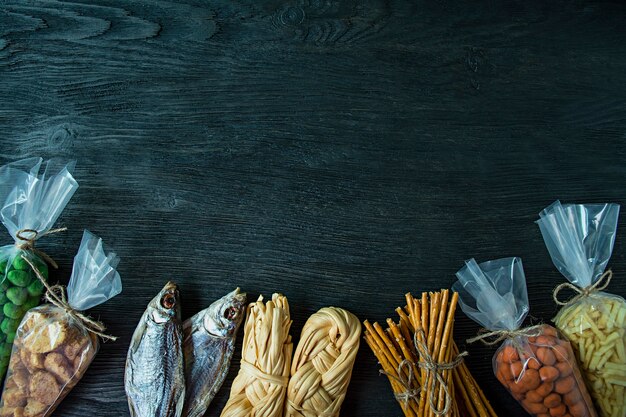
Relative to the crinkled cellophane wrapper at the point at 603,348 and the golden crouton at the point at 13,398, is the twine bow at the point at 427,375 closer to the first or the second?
the crinkled cellophane wrapper at the point at 603,348

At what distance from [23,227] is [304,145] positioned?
30.6 inches

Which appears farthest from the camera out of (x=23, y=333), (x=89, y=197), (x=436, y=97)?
(x=436, y=97)

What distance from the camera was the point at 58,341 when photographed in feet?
4.62

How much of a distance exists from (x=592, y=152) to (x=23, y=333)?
165cm

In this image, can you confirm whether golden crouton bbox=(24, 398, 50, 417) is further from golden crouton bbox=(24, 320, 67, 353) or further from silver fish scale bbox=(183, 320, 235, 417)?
silver fish scale bbox=(183, 320, 235, 417)

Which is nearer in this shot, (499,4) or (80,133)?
(80,133)

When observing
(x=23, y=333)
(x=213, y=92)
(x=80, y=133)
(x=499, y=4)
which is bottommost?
(x=23, y=333)

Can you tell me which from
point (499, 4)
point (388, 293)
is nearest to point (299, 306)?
point (388, 293)

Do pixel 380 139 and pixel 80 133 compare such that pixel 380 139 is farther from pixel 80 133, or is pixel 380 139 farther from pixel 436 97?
pixel 80 133

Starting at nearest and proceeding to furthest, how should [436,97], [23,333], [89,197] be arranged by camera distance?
[23,333] → [89,197] → [436,97]

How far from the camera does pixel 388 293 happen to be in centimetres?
161

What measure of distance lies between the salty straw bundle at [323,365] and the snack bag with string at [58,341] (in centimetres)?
49

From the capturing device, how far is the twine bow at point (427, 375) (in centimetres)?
141

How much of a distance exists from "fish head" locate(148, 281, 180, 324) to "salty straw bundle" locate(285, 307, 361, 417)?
13.2 inches
